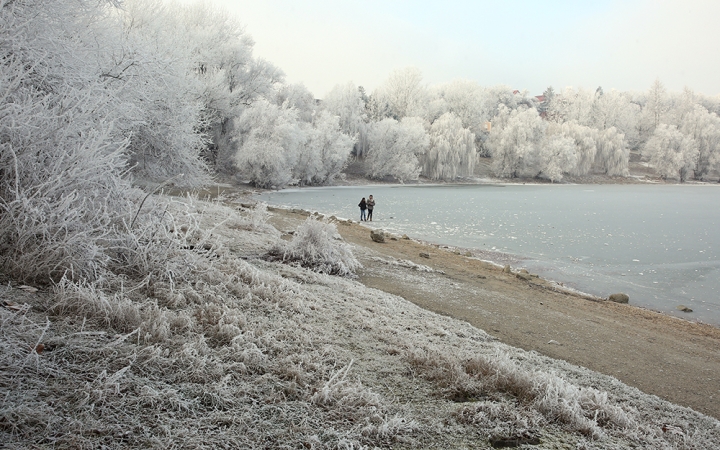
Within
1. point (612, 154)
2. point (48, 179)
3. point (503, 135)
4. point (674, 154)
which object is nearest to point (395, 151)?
point (503, 135)

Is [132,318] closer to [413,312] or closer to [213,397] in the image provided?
[213,397]

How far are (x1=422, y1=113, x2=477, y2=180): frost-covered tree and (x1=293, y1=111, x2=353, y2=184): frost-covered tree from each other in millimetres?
13484

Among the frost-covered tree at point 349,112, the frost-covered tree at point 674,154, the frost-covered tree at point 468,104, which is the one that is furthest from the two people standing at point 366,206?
the frost-covered tree at point 674,154

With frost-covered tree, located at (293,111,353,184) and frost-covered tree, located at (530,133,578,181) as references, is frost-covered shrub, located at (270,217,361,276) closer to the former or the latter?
frost-covered tree, located at (293,111,353,184)

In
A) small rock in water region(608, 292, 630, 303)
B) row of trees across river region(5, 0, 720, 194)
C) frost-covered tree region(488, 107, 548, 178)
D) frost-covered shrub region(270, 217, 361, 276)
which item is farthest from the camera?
frost-covered tree region(488, 107, 548, 178)

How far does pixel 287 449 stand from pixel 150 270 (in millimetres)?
2817

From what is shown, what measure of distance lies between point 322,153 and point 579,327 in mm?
37933

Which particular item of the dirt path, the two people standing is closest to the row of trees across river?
the dirt path

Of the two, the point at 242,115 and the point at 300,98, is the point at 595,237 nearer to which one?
the point at 242,115

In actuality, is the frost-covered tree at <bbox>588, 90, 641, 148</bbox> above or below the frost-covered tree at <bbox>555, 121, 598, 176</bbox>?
above

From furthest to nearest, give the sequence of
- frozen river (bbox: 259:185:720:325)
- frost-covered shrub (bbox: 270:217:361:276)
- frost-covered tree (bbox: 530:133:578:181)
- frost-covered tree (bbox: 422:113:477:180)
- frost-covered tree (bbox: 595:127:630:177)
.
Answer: frost-covered tree (bbox: 595:127:630:177) → frost-covered tree (bbox: 530:133:578:181) → frost-covered tree (bbox: 422:113:477:180) → frozen river (bbox: 259:185:720:325) → frost-covered shrub (bbox: 270:217:361:276)

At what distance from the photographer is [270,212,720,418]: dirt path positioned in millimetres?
6031

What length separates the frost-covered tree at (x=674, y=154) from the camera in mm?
67438

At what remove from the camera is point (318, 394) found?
3027 millimetres
